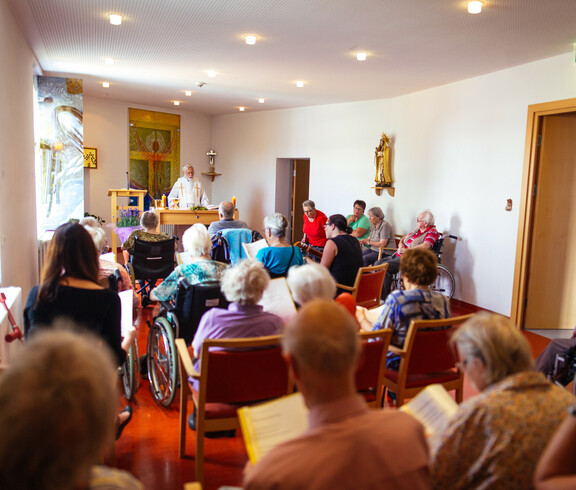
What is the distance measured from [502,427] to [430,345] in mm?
1319

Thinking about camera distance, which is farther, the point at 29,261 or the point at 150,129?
the point at 150,129

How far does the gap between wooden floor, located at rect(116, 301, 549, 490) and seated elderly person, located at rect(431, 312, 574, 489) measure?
1.48 metres

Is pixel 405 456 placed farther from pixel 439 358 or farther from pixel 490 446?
pixel 439 358

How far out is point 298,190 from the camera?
10719mm

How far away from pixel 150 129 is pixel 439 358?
31.1 ft

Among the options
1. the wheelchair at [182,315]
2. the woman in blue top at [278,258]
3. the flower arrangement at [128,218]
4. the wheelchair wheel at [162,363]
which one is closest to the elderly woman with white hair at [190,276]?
the wheelchair at [182,315]

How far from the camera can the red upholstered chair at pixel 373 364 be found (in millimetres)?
2211

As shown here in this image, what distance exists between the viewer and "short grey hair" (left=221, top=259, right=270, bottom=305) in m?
2.31

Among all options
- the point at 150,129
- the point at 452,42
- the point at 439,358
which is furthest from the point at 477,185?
the point at 150,129

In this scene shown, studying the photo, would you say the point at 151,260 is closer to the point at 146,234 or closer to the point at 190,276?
the point at 146,234

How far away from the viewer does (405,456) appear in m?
1.07

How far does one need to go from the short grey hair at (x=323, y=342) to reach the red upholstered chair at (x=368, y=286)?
2763 mm

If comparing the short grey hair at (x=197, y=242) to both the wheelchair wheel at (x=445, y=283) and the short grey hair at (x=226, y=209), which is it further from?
the wheelchair wheel at (x=445, y=283)

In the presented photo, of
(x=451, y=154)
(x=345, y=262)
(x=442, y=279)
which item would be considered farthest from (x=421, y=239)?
(x=345, y=262)
